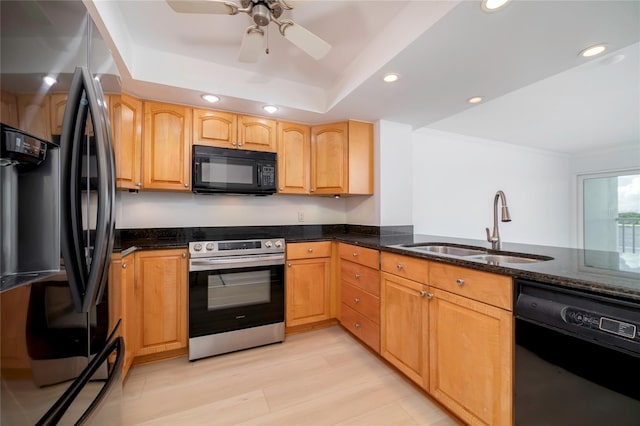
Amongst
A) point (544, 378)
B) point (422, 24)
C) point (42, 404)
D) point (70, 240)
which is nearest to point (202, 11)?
point (422, 24)

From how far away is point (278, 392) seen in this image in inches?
67.4

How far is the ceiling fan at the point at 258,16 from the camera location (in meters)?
1.25

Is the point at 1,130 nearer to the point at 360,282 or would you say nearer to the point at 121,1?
the point at 121,1

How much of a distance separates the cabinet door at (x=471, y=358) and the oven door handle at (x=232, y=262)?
1.36 meters

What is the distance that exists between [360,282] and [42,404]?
1.94 metres

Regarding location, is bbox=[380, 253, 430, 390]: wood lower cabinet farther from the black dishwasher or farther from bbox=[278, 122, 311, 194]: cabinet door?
bbox=[278, 122, 311, 194]: cabinet door

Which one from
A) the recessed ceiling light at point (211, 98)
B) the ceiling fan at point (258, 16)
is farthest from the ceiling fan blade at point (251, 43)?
the recessed ceiling light at point (211, 98)

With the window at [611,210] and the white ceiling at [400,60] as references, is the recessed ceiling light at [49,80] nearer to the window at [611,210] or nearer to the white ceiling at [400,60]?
the white ceiling at [400,60]

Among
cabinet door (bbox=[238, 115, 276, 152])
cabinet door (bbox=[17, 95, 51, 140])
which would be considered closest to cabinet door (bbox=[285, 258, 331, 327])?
cabinet door (bbox=[238, 115, 276, 152])

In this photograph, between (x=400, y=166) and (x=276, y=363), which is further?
(x=400, y=166)

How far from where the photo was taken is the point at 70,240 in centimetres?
66

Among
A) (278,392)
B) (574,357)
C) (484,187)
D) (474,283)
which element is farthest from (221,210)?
(484,187)

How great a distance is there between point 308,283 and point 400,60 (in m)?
1.98

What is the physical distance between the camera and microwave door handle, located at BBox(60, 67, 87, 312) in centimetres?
65
